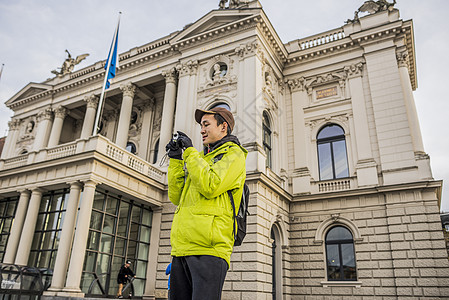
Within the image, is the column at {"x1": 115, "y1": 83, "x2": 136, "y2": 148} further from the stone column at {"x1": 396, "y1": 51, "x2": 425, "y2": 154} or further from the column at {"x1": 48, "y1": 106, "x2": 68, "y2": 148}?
the stone column at {"x1": 396, "y1": 51, "x2": 425, "y2": 154}

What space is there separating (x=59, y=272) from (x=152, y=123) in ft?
43.8

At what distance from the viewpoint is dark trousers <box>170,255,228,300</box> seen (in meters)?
2.61

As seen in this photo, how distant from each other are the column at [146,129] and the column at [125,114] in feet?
5.09

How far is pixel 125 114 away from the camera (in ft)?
77.9

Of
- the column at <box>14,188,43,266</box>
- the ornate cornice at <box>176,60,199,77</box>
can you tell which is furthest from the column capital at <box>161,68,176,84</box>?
the column at <box>14,188,43,266</box>

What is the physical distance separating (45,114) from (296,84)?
19.2 m

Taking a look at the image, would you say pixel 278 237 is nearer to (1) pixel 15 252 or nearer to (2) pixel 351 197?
(2) pixel 351 197

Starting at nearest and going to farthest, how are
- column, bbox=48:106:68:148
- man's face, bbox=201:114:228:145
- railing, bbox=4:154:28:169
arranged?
man's face, bbox=201:114:228:145 < railing, bbox=4:154:28:169 < column, bbox=48:106:68:148

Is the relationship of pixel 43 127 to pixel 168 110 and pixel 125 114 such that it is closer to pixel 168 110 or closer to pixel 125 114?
pixel 125 114

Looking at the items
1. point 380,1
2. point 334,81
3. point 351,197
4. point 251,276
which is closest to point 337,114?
point 334,81

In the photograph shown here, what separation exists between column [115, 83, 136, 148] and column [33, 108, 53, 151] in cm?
736

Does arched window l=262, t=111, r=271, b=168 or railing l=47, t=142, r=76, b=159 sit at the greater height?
arched window l=262, t=111, r=271, b=168

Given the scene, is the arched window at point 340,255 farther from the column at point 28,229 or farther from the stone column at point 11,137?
the stone column at point 11,137

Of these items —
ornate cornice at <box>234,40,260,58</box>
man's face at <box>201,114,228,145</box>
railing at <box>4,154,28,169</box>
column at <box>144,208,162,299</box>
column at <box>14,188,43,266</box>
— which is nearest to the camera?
man's face at <box>201,114,228,145</box>
